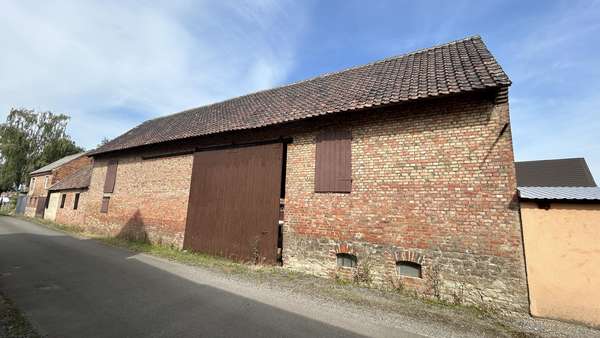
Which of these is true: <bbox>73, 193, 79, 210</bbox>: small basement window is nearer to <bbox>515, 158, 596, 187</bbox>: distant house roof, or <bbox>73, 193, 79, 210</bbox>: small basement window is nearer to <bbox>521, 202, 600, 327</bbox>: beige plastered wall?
<bbox>521, 202, 600, 327</bbox>: beige plastered wall

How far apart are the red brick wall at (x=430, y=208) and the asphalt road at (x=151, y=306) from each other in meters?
2.30

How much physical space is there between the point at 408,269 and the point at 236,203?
575 cm

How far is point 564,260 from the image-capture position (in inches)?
190

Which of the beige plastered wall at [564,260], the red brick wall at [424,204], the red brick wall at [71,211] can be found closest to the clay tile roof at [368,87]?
the red brick wall at [424,204]

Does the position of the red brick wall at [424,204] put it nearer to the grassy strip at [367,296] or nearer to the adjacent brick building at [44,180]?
the grassy strip at [367,296]

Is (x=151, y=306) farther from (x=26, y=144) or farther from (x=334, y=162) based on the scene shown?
(x=26, y=144)

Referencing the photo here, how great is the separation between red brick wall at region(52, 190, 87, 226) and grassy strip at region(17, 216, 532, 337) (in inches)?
547

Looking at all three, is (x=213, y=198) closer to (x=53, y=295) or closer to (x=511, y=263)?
(x=53, y=295)

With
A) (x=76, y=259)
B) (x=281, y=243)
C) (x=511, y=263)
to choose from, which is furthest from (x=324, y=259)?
(x=76, y=259)

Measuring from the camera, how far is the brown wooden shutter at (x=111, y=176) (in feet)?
47.3

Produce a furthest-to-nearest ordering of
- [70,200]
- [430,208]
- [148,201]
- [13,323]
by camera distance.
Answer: [70,200] < [148,201] < [430,208] < [13,323]

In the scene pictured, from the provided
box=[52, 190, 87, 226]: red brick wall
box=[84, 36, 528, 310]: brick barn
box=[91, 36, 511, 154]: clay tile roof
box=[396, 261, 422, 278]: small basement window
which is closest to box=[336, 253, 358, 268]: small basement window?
Result: box=[84, 36, 528, 310]: brick barn

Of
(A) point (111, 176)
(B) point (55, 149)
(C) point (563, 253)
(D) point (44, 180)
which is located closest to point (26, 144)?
(B) point (55, 149)

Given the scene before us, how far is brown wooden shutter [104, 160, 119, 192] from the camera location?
14425 millimetres
